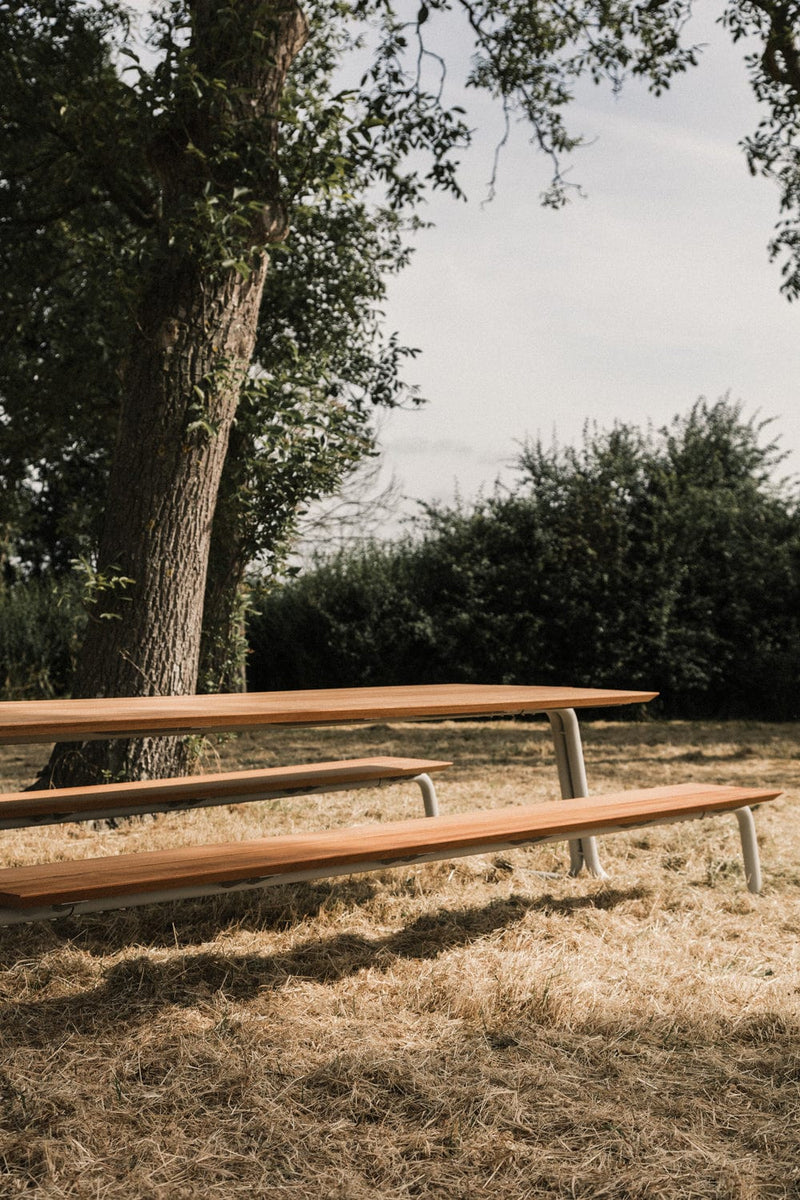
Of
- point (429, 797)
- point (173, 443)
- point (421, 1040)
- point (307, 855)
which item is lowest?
point (421, 1040)

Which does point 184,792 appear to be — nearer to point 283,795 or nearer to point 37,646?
point 283,795

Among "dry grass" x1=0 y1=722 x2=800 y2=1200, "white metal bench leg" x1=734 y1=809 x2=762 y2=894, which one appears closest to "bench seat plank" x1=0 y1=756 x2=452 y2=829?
"dry grass" x1=0 y1=722 x2=800 y2=1200

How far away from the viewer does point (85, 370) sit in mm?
9398

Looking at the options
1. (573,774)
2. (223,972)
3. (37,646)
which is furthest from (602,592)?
(223,972)

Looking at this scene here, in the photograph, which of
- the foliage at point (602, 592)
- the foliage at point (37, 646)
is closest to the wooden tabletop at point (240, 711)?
the foliage at point (602, 592)

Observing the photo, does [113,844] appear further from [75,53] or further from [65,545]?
[65,545]

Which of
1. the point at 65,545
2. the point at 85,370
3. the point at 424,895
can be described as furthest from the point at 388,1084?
the point at 65,545

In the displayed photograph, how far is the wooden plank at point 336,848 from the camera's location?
2244 mm

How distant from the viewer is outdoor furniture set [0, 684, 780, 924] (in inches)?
92.2

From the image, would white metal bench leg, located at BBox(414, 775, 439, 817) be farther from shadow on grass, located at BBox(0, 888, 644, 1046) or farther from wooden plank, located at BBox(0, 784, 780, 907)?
wooden plank, located at BBox(0, 784, 780, 907)

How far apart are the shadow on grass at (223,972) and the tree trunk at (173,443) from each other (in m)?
2.43

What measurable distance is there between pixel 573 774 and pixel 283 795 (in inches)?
47.4

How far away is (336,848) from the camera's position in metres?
2.64

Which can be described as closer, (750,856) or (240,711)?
(240,711)
